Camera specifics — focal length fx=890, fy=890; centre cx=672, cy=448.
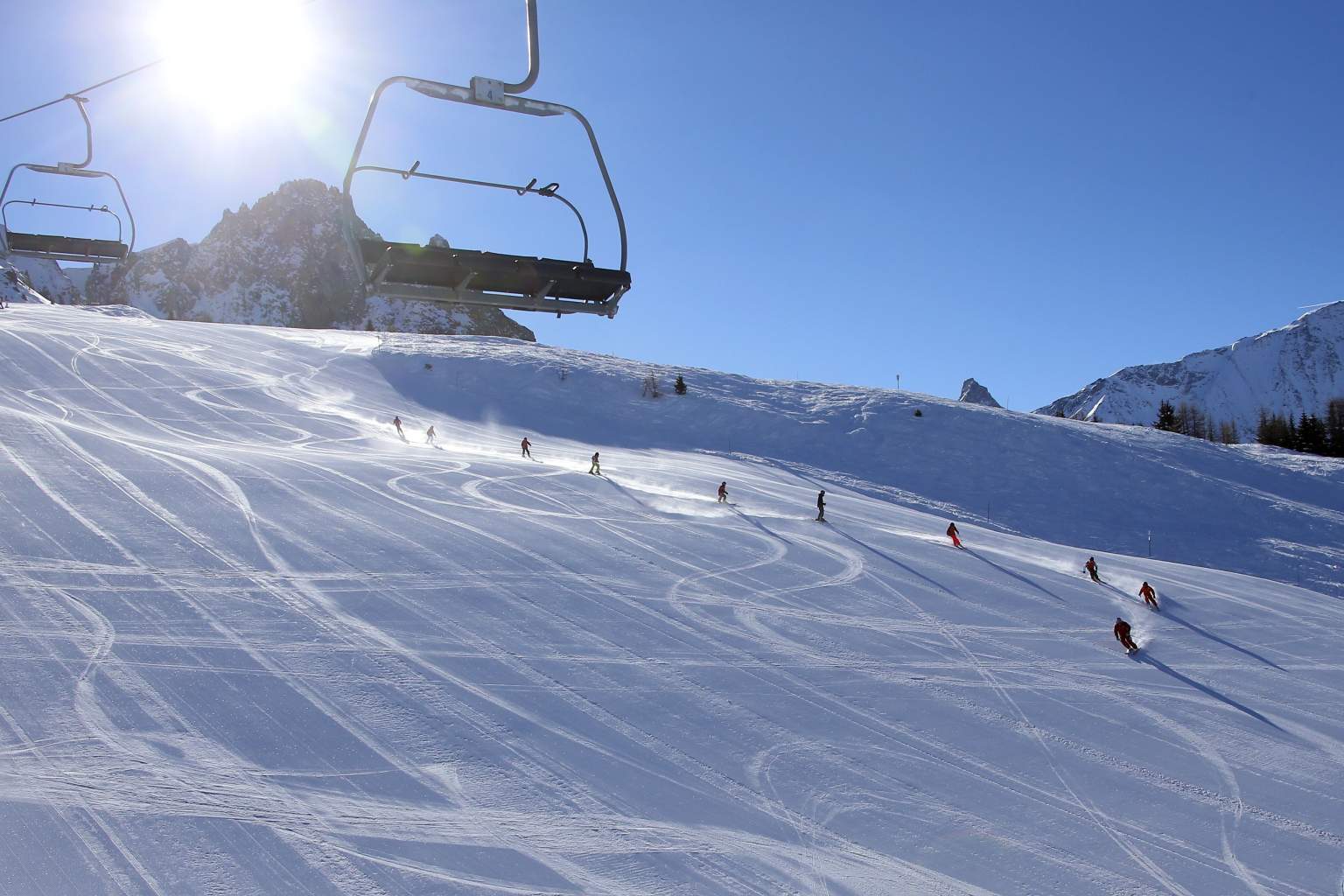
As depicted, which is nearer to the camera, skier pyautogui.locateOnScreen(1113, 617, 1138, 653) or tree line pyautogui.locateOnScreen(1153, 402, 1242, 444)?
skier pyautogui.locateOnScreen(1113, 617, 1138, 653)

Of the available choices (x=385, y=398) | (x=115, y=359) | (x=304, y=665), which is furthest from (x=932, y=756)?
(x=115, y=359)

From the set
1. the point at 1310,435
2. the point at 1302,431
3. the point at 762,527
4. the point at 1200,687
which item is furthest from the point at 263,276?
the point at 1200,687

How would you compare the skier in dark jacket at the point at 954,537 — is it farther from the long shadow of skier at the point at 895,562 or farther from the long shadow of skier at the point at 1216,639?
the long shadow of skier at the point at 1216,639

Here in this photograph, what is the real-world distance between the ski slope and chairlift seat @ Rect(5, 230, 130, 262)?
13.6ft

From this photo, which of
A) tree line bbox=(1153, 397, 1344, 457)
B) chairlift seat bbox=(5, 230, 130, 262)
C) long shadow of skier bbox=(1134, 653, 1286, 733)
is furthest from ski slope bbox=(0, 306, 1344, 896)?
tree line bbox=(1153, 397, 1344, 457)

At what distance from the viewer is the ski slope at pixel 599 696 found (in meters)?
7.38

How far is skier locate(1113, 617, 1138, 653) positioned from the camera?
12.7 m

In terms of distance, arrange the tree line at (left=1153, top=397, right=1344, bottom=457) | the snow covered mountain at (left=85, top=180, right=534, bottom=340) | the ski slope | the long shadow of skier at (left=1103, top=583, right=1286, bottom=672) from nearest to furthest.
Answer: the ski slope, the long shadow of skier at (left=1103, top=583, right=1286, bottom=672), the tree line at (left=1153, top=397, right=1344, bottom=457), the snow covered mountain at (left=85, top=180, right=534, bottom=340)

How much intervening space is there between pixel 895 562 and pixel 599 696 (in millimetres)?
7852

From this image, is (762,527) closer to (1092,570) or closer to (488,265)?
(1092,570)

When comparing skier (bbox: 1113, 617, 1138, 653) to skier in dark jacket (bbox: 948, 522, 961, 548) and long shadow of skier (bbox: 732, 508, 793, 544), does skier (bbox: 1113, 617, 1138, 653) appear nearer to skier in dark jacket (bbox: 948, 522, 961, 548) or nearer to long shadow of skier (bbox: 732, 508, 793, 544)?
skier in dark jacket (bbox: 948, 522, 961, 548)

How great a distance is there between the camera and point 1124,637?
1274cm

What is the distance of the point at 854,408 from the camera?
123ft

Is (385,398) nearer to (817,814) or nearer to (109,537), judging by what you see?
(109,537)
